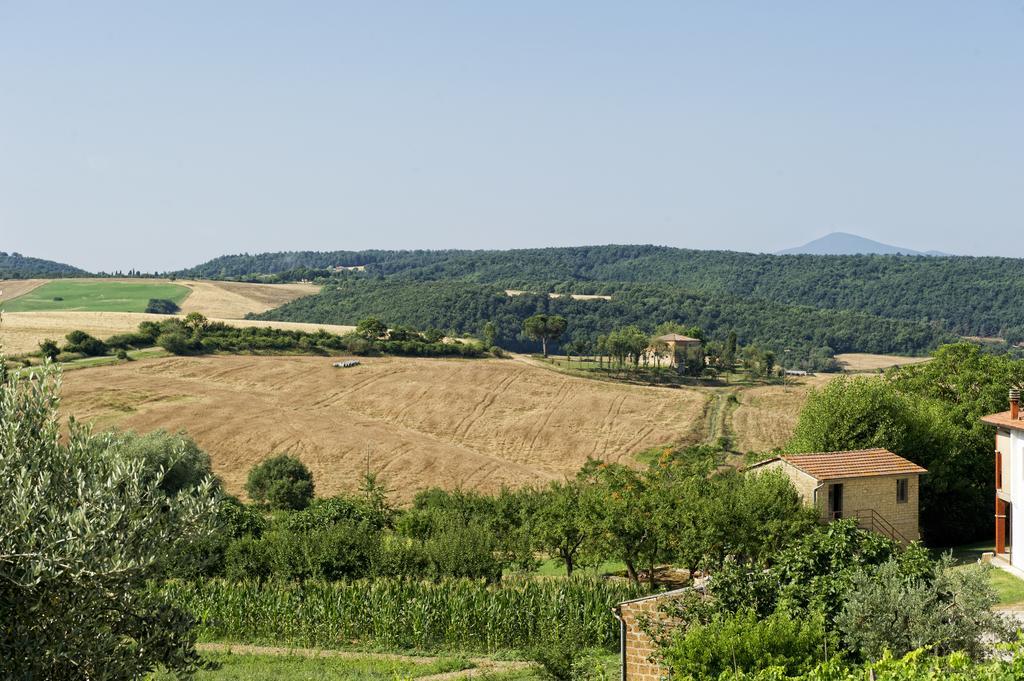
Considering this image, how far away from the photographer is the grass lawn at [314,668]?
25.9 meters

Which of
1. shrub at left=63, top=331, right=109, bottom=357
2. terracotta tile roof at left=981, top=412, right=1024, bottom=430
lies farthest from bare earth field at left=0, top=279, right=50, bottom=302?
terracotta tile roof at left=981, top=412, right=1024, bottom=430

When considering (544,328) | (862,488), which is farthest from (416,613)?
(544,328)

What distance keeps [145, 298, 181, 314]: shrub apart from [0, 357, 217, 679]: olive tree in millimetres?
152578

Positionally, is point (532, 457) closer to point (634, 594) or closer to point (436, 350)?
point (436, 350)

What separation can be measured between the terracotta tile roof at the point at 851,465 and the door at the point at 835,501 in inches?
16.3

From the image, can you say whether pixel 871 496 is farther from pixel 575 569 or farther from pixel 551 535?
pixel 575 569

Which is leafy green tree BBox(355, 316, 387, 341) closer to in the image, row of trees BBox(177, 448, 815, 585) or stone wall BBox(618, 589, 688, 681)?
row of trees BBox(177, 448, 815, 585)

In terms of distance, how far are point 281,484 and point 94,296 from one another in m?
127

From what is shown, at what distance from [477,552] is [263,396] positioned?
6288cm

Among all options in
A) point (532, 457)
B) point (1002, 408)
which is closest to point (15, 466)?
point (1002, 408)

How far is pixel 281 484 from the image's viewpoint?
63062mm

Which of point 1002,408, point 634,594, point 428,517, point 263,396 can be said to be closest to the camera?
point 634,594

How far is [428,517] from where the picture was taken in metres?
44.6

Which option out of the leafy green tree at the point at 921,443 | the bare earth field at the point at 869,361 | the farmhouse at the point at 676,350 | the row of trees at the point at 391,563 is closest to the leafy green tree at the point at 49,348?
the row of trees at the point at 391,563
